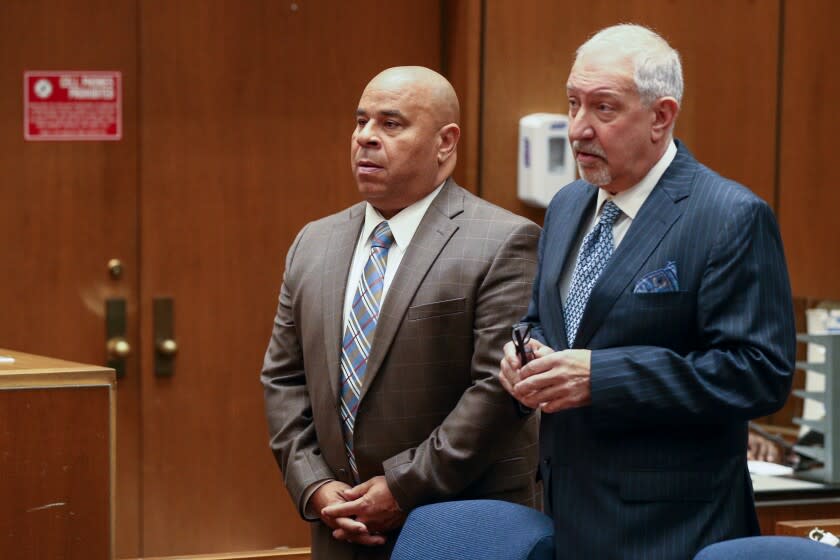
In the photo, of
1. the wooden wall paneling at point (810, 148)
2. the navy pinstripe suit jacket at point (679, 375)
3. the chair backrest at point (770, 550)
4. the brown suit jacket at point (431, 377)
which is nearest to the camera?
the chair backrest at point (770, 550)

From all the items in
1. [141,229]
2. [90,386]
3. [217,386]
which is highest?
[141,229]

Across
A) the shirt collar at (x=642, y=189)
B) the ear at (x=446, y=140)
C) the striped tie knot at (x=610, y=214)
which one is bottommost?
the striped tie knot at (x=610, y=214)

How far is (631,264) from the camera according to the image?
6.89 feet

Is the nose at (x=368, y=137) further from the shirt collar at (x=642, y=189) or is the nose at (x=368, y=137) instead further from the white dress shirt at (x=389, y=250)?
the shirt collar at (x=642, y=189)

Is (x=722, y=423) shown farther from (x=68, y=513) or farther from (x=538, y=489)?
(x=68, y=513)

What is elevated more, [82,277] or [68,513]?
[82,277]

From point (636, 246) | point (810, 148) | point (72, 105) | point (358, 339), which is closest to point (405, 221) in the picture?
point (358, 339)

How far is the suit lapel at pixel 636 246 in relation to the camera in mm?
2100

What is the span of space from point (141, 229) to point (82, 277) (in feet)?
0.83

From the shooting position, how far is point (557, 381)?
6.75ft

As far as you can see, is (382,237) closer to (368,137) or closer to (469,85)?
(368,137)

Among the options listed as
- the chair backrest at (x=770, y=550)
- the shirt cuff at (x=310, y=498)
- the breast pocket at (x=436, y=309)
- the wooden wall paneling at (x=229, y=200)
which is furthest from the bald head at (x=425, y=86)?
the wooden wall paneling at (x=229, y=200)

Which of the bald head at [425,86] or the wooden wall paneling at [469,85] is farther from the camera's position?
the wooden wall paneling at [469,85]

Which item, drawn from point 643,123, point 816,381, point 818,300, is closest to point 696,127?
point 818,300
